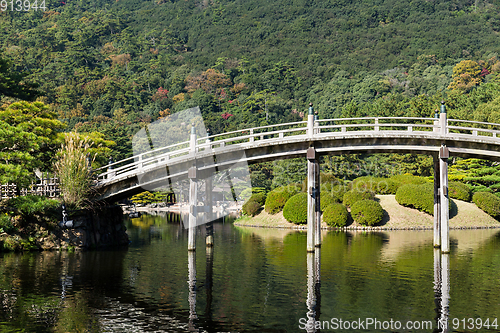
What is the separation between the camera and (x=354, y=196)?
46.1 metres

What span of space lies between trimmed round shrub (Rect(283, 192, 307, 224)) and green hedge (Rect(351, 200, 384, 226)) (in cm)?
432

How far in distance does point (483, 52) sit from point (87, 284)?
12183 centimetres

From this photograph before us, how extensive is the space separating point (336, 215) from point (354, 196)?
9.25 ft

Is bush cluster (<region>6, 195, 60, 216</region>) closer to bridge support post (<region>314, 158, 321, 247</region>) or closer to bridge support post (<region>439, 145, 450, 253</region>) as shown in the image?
bridge support post (<region>314, 158, 321, 247</region>)

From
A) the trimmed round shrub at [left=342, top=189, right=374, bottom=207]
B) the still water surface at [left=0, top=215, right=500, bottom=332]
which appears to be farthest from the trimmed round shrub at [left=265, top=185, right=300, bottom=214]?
the still water surface at [left=0, top=215, right=500, bottom=332]

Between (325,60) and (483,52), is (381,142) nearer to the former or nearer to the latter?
(483,52)

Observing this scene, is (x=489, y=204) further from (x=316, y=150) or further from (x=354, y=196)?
(x=316, y=150)

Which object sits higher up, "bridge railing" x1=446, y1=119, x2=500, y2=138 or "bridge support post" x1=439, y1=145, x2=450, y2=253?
"bridge railing" x1=446, y1=119, x2=500, y2=138

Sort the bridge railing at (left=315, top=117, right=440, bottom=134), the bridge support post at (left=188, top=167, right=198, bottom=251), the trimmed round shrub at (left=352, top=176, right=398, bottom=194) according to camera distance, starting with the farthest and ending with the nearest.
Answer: the trimmed round shrub at (left=352, top=176, right=398, bottom=194), the bridge support post at (left=188, top=167, right=198, bottom=251), the bridge railing at (left=315, top=117, right=440, bottom=134)

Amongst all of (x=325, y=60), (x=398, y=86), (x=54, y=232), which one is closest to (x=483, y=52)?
(x=398, y=86)

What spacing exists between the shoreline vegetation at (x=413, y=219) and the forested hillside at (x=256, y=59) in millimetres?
30551

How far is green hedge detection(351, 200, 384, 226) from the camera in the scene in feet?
144

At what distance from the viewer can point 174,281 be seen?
71.3 feet

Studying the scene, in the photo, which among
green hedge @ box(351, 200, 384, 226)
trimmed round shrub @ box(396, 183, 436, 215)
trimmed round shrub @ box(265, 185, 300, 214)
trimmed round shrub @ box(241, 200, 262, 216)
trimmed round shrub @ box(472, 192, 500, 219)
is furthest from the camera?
trimmed round shrub @ box(241, 200, 262, 216)
